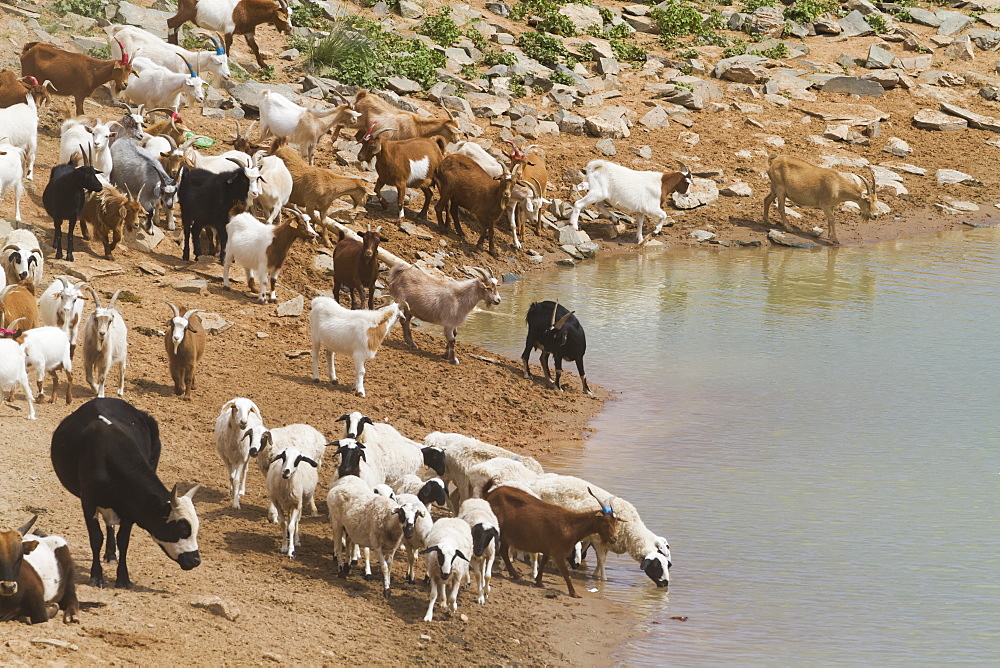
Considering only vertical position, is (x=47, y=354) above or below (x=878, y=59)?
below

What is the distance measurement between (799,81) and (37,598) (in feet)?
74.7

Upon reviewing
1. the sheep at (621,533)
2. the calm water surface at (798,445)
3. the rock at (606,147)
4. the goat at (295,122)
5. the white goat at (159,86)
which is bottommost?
the calm water surface at (798,445)

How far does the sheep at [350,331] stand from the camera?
11359 mm

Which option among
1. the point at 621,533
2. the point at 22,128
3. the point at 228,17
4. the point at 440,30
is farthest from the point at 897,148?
the point at 621,533

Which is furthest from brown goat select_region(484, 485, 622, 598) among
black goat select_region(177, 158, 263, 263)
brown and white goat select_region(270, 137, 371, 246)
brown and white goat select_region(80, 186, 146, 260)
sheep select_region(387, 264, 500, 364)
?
brown and white goat select_region(270, 137, 371, 246)

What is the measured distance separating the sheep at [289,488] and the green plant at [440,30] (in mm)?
16947

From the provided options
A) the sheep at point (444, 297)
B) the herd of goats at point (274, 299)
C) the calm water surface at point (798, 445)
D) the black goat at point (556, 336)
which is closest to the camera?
the herd of goats at point (274, 299)

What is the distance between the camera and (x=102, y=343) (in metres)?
9.99

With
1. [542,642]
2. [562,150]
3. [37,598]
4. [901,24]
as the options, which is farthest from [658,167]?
[37,598]

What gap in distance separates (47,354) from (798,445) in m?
6.69

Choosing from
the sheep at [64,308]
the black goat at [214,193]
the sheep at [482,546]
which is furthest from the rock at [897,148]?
the sheep at [482,546]

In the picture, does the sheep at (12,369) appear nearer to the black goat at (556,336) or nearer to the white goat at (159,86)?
the black goat at (556,336)

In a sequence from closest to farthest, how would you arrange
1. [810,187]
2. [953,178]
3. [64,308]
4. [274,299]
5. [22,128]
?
[64,308] → [274,299] → [22,128] → [810,187] → [953,178]

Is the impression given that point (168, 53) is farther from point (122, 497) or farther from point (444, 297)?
point (122, 497)
